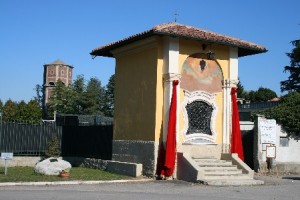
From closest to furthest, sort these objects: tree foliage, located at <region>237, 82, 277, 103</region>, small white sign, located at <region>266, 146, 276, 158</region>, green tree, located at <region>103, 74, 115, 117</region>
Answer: small white sign, located at <region>266, 146, 276, 158</region>, green tree, located at <region>103, 74, 115, 117</region>, tree foliage, located at <region>237, 82, 277, 103</region>

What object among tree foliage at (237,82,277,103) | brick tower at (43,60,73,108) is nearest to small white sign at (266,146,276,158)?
tree foliage at (237,82,277,103)

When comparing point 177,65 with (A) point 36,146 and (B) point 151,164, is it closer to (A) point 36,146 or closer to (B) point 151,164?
(B) point 151,164

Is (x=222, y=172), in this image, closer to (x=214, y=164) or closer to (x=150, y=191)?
(x=214, y=164)

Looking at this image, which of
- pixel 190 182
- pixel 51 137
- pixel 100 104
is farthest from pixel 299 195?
pixel 100 104

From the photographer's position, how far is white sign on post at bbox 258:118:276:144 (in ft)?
68.1

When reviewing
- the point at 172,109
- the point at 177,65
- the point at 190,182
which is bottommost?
the point at 190,182

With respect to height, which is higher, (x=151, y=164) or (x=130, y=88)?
(x=130, y=88)

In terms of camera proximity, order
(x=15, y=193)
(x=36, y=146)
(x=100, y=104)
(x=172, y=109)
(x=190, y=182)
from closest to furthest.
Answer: (x=15, y=193)
(x=190, y=182)
(x=172, y=109)
(x=36, y=146)
(x=100, y=104)

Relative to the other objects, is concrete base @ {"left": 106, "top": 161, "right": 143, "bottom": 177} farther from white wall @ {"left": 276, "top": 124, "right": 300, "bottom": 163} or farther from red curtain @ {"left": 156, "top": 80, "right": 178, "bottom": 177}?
white wall @ {"left": 276, "top": 124, "right": 300, "bottom": 163}

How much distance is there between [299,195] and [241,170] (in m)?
4.30

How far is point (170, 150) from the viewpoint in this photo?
17141 mm

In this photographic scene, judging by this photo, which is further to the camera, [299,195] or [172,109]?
[172,109]

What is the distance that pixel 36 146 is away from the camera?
22906mm

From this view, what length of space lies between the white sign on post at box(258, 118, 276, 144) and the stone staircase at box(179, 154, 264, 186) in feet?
9.63
